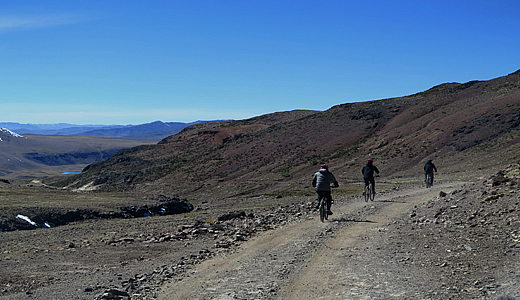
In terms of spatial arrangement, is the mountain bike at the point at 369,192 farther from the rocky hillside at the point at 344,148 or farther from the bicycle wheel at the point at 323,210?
the rocky hillside at the point at 344,148

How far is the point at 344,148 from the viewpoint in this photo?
240 feet

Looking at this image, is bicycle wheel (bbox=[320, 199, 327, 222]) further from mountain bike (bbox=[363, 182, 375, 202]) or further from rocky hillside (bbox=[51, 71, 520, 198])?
rocky hillside (bbox=[51, 71, 520, 198])

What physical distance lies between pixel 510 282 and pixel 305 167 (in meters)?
60.1

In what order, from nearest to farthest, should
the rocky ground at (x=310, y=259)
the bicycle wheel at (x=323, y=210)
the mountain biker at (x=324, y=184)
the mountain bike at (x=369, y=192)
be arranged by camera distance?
1. the rocky ground at (x=310, y=259)
2. the bicycle wheel at (x=323, y=210)
3. the mountain biker at (x=324, y=184)
4. the mountain bike at (x=369, y=192)

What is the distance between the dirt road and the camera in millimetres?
7391

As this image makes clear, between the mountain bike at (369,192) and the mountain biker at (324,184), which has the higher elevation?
the mountain biker at (324,184)

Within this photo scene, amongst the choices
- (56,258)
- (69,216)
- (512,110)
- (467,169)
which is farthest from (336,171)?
(56,258)

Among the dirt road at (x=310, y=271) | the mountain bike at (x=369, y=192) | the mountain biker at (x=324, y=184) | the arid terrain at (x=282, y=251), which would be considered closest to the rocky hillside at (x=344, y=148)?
the mountain bike at (x=369, y=192)

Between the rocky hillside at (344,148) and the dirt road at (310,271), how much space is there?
104ft

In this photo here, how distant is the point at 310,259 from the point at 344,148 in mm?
64614

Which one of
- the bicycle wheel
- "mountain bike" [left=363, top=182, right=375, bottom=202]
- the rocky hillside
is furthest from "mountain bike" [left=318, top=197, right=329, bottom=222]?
the rocky hillside

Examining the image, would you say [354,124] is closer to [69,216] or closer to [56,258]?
[69,216]

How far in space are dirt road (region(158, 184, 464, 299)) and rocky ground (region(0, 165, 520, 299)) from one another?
0.8 inches

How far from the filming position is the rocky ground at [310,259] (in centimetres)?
754
